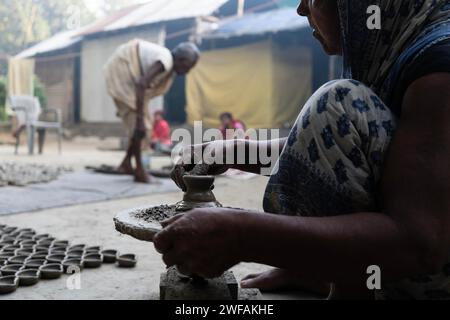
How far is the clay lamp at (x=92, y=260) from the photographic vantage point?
2.39 metres

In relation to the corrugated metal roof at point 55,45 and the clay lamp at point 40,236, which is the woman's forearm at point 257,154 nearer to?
the clay lamp at point 40,236

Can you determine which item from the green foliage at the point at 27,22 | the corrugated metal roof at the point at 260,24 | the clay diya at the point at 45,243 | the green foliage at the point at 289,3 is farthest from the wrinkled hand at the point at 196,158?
the green foliage at the point at 27,22

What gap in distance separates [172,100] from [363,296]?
1358 cm

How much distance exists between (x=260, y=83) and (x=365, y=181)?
10911 mm

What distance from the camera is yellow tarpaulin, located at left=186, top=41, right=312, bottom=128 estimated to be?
39.0 feet

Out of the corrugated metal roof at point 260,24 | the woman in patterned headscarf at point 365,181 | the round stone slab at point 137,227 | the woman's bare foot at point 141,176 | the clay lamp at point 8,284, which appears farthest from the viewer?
the corrugated metal roof at point 260,24

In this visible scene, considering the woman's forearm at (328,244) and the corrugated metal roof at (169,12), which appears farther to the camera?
Result: the corrugated metal roof at (169,12)

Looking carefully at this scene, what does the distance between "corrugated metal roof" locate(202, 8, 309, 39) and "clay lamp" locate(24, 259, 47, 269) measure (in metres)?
9.25

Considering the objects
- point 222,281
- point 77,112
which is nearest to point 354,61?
point 222,281

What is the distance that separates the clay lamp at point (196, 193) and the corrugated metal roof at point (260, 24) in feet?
31.4

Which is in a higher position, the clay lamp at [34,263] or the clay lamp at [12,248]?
the clay lamp at [34,263]

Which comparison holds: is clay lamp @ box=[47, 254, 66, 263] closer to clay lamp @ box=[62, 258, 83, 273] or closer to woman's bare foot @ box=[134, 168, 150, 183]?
clay lamp @ box=[62, 258, 83, 273]

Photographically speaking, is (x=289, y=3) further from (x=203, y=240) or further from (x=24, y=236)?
(x=203, y=240)

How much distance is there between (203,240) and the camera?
40.9 inches
